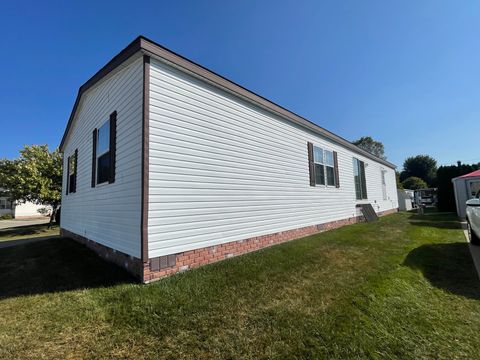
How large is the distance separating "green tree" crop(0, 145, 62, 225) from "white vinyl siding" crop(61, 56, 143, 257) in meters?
11.5

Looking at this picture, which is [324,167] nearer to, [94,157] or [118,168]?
[118,168]

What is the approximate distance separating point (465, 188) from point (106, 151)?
18.1 m

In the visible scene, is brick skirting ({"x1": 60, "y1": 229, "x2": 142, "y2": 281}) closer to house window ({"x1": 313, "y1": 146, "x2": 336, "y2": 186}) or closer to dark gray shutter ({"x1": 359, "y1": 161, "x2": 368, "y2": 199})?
house window ({"x1": 313, "y1": 146, "x2": 336, "y2": 186})

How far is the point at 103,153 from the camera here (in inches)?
222

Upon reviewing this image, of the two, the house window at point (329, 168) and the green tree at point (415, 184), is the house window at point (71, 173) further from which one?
the green tree at point (415, 184)

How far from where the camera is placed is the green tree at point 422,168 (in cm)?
4584

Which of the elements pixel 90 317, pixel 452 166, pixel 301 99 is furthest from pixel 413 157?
pixel 90 317

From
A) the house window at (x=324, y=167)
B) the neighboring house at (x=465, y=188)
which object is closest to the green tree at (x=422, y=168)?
the neighboring house at (x=465, y=188)

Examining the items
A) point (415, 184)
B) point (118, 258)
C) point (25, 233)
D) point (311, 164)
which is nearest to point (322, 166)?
point (311, 164)

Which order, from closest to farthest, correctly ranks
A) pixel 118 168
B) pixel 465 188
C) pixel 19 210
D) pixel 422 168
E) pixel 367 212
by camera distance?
pixel 118 168 < pixel 367 212 < pixel 465 188 < pixel 19 210 < pixel 422 168

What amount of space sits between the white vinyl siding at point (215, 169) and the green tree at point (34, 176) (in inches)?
651

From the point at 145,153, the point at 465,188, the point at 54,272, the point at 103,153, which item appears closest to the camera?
the point at 145,153

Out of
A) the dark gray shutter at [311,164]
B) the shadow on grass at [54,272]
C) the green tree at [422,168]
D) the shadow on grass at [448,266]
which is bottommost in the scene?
the shadow on grass at [448,266]

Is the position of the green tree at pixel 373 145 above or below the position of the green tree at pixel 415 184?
above
